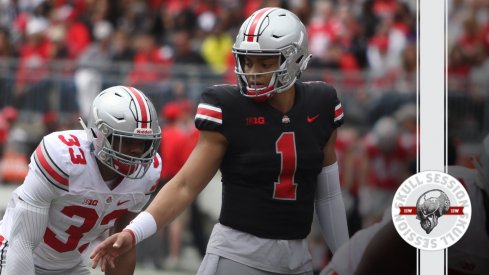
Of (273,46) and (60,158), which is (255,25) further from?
(60,158)

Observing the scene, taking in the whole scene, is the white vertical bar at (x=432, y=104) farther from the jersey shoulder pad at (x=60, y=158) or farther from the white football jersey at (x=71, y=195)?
the jersey shoulder pad at (x=60, y=158)

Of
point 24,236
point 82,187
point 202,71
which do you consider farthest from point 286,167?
point 202,71

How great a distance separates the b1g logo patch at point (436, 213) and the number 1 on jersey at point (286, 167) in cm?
37

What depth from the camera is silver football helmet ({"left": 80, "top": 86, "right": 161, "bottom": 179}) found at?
11.4 ft

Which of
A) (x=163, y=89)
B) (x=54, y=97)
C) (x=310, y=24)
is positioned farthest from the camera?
(x=54, y=97)

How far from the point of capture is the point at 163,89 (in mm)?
6656

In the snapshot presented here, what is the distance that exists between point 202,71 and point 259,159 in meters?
3.28

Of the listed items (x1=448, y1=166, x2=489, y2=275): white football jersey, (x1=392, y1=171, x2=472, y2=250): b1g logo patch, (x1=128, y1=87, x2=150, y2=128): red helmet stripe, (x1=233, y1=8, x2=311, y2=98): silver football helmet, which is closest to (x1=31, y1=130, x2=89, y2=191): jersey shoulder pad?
(x1=128, y1=87, x2=150, y2=128): red helmet stripe

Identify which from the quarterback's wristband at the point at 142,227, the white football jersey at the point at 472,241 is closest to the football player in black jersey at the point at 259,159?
the quarterback's wristband at the point at 142,227

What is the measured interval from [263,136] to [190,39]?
3830mm

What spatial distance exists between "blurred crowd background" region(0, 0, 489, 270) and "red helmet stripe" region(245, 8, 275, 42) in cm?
50

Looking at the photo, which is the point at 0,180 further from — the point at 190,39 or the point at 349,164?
the point at 349,164

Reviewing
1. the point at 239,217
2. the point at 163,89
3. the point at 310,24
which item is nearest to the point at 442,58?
the point at 239,217

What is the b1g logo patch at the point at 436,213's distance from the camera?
3166 millimetres
